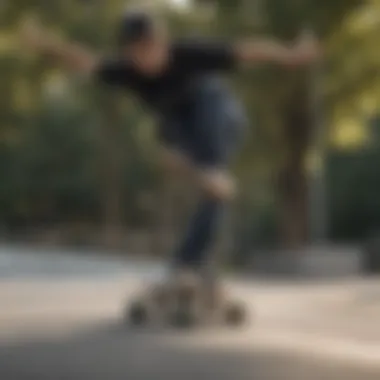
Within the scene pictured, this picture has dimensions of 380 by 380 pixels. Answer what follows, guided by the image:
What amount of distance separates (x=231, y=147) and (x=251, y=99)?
30.7 ft

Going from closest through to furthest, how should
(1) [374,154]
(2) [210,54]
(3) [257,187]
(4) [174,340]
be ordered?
(4) [174,340]
(2) [210,54]
(1) [374,154]
(3) [257,187]

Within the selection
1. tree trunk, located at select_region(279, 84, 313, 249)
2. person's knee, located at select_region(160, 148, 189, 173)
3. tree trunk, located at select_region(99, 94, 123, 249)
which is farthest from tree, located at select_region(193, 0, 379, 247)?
person's knee, located at select_region(160, 148, 189, 173)

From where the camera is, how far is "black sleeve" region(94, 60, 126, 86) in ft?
15.6

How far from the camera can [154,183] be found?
2778 cm

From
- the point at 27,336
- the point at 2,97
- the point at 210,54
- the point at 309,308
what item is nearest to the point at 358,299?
the point at 309,308

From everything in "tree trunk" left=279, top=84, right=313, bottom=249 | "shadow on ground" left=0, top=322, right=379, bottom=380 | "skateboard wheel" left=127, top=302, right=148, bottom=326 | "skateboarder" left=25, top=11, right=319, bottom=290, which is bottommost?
"shadow on ground" left=0, top=322, right=379, bottom=380

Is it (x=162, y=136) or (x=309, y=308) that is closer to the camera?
(x=162, y=136)

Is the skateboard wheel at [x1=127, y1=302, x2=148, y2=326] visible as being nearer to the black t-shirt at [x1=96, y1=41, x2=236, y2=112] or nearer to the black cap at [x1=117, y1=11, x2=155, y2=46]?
the black t-shirt at [x1=96, y1=41, x2=236, y2=112]

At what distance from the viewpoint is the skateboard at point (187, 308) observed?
4.69 m

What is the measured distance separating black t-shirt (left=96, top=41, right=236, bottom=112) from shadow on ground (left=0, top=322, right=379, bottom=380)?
1270 millimetres

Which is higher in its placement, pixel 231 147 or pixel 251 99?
pixel 251 99

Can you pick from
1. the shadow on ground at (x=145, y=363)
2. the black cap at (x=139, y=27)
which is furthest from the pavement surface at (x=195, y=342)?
the black cap at (x=139, y=27)

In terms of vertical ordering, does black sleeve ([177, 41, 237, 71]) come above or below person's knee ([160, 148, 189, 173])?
above

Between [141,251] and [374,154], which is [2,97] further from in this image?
[374,154]
